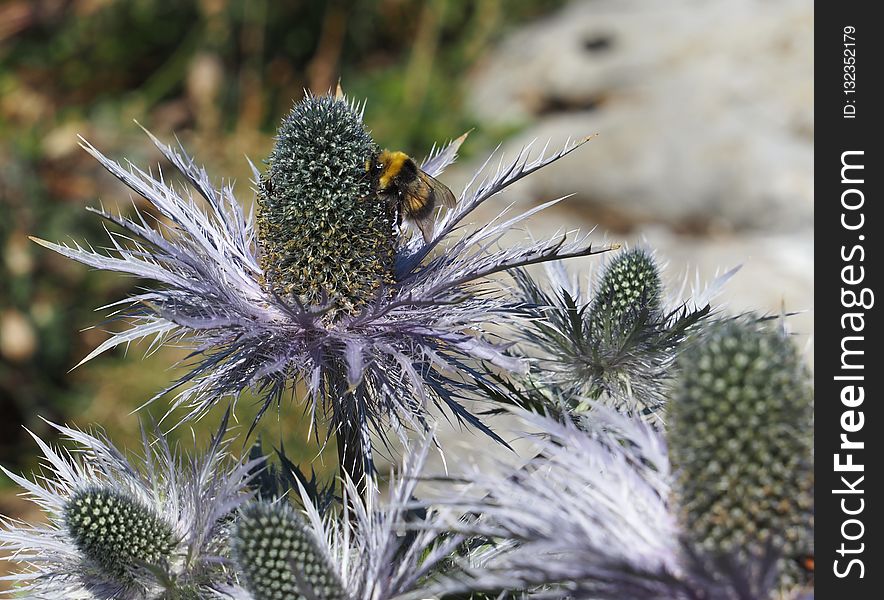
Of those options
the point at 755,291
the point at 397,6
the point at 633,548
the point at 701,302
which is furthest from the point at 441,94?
the point at 633,548

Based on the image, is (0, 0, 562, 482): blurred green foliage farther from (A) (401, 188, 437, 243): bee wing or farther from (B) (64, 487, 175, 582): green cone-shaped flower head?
(B) (64, 487, 175, 582): green cone-shaped flower head

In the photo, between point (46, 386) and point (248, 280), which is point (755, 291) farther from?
point (46, 386)

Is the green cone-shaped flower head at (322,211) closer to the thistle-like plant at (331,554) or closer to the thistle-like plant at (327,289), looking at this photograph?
the thistle-like plant at (327,289)

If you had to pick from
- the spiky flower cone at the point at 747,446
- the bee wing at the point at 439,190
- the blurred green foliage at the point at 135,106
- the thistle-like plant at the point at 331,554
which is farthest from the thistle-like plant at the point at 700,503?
the blurred green foliage at the point at 135,106

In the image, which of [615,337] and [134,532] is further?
[615,337]

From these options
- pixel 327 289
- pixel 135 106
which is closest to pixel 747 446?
pixel 327 289

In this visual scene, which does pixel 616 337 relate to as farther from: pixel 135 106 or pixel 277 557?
pixel 135 106
